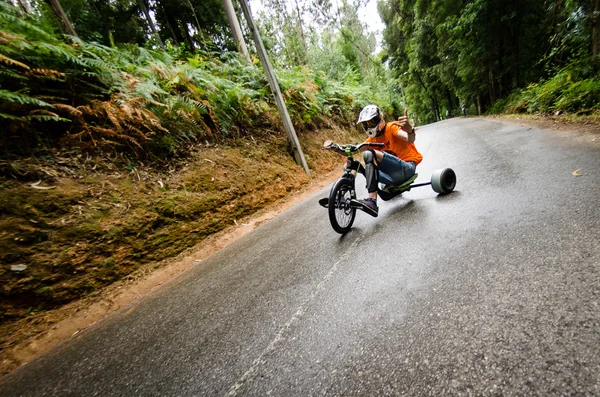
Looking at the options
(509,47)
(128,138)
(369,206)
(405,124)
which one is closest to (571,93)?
(405,124)

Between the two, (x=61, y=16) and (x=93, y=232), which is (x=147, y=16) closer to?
(x=61, y=16)

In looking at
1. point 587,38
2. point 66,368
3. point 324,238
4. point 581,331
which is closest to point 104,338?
point 66,368

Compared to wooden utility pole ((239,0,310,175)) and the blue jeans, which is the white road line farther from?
wooden utility pole ((239,0,310,175))

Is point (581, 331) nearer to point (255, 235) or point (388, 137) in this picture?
point (388, 137)

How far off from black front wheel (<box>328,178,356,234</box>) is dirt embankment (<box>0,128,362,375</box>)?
7.15 feet

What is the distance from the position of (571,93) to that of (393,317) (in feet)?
33.2

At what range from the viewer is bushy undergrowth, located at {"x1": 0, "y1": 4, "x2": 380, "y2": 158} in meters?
3.66

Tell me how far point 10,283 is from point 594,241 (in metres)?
5.90

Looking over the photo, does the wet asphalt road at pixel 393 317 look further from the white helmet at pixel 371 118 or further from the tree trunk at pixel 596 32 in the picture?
the tree trunk at pixel 596 32

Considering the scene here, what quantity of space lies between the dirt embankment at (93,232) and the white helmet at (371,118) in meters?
2.90

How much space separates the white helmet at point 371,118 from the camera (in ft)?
11.5

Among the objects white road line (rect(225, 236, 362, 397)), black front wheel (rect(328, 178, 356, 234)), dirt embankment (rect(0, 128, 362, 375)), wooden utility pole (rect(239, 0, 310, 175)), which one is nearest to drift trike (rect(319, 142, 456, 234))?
black front wheel (rect(328, 178, 356, 234))

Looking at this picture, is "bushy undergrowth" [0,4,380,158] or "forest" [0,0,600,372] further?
"bushy undergrowth" [0,4,380,158]

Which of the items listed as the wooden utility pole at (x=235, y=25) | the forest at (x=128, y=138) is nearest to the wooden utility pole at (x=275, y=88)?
the forest at (x=128, y=138)
